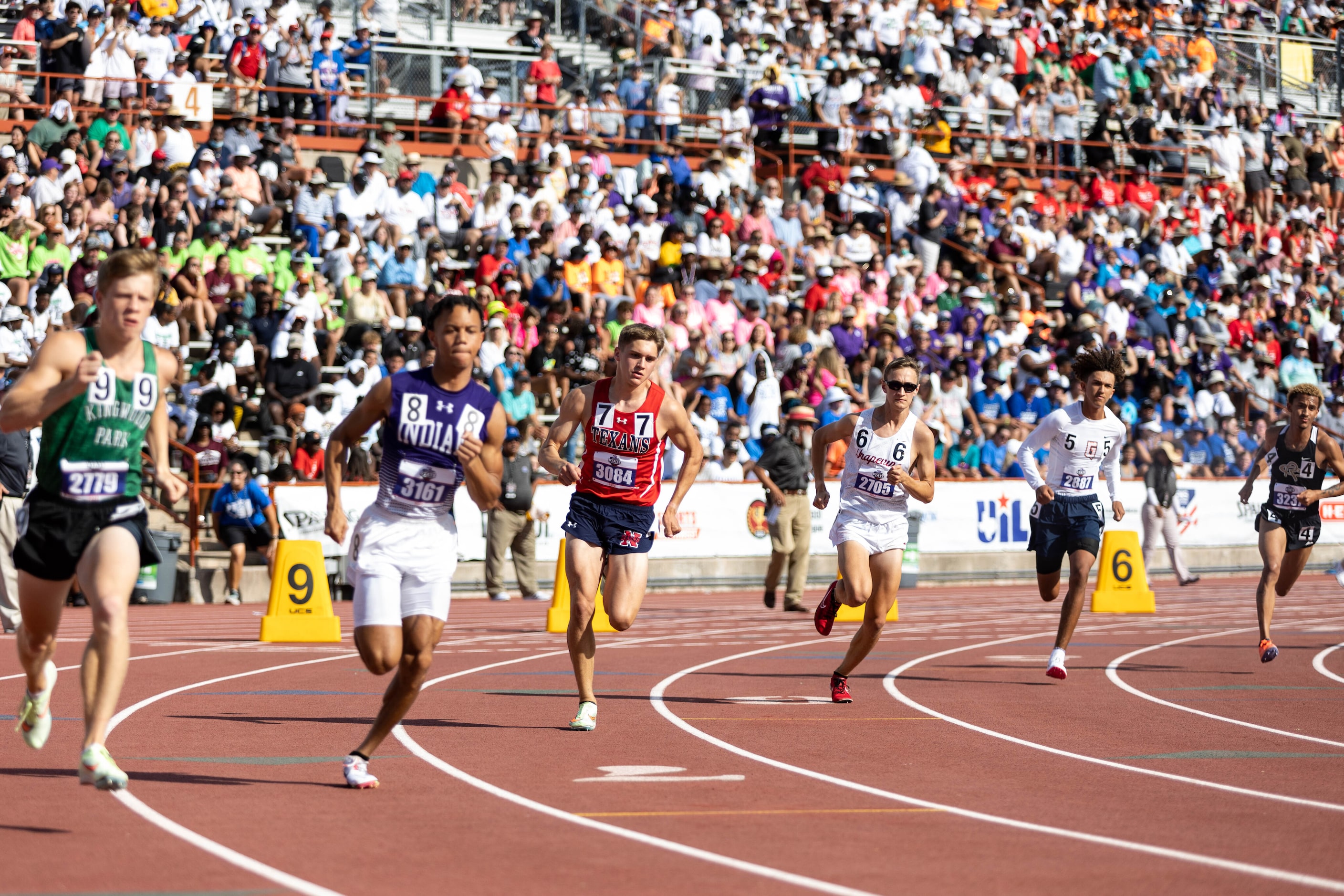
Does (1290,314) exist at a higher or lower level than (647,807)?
higher

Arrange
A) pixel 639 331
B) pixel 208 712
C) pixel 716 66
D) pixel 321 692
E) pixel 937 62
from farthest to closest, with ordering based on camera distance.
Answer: pixel 937 62
pixel 716 66
pixel 321 692
pixel 208 712
pixel 639 331

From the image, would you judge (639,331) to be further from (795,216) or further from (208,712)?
(795,216)

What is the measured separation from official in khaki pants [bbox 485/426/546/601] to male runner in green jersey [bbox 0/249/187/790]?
48.7 ft

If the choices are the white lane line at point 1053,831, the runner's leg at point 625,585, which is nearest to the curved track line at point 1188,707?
the white lane line at point 1053,831

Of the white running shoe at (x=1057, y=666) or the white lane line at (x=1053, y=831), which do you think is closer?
the white lane line at (x=1053, y=831)

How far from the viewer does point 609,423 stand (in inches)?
431

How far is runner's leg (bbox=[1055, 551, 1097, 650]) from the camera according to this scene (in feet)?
44.0

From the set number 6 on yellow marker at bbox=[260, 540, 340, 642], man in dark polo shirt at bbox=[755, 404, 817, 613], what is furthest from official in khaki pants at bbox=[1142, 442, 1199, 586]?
number 6 on yellow marker at bbox=[260, 540, 340, 642]

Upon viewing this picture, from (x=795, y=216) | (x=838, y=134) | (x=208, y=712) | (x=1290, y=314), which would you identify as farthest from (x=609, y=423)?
(x=1290, y=314)

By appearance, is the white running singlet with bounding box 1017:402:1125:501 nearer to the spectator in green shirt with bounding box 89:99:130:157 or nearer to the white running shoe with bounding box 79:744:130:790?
the white running shoe with bounding box 79:744:130:790

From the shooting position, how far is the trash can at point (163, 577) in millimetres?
21984

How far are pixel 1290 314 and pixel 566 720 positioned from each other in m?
26.5

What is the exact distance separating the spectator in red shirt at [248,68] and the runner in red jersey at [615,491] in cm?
1841

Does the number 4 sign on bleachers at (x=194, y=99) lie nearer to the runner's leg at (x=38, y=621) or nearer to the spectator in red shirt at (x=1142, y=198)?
the spectator in red shirt at (x=1142, y=198)
